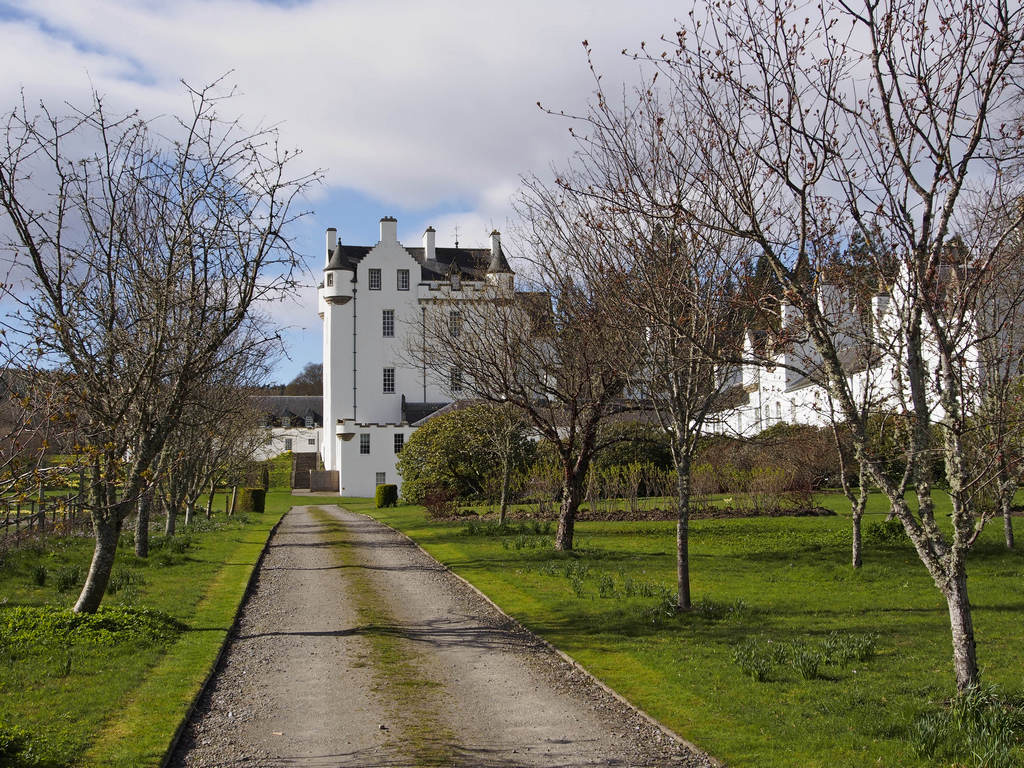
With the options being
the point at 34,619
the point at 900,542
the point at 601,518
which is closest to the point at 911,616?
the point at 900,542

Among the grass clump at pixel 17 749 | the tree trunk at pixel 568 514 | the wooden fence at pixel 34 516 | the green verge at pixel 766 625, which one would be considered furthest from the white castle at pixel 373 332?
the grass clump at pixel 17 749

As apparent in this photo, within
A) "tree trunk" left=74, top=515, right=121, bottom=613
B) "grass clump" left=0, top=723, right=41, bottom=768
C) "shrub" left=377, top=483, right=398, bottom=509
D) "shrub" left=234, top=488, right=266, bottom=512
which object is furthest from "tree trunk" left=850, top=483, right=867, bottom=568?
"shrub" left=234, top=488, right=266, bottom=512

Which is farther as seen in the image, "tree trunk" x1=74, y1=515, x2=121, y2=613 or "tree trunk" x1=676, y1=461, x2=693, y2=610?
"tree trunk" x1=676, y1=461, x2=693, y2=610

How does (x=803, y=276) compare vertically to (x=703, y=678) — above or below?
above

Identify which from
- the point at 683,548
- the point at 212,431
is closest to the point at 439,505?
the point at 212,431

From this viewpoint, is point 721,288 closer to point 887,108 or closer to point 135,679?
point 887,108

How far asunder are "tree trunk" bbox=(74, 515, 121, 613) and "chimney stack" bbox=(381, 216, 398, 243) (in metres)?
45.3

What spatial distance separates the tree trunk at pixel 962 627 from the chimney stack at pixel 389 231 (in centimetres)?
5087

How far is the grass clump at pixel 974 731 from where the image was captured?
599 centimetres

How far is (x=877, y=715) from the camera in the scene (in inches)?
287

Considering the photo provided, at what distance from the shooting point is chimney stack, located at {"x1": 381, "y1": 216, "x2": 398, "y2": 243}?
5528 cm

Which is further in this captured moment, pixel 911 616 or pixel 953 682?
pixel 911 616

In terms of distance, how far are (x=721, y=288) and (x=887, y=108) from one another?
12.1 ft

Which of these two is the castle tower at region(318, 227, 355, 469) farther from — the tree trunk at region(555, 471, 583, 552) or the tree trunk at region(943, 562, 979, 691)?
the tree trunk at region(943, 562, 979, 691)
